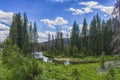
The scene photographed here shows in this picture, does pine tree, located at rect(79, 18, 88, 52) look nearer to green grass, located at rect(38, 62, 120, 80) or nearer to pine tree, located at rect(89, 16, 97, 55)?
pine tree, located at rect(89, 16, 97, 55)

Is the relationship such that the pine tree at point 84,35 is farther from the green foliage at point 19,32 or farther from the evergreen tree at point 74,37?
the green foliage at point 19,32

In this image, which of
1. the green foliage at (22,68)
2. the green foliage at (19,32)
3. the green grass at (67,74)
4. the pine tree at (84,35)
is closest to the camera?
the green foliage at (22,68)

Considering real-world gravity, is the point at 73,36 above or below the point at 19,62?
above

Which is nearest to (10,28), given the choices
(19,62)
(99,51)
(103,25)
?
A: (99,51)

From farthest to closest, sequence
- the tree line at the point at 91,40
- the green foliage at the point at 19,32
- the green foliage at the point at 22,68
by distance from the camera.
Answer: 1. the tree line at the point at 91,40
2. the green foliage at the point at 19,32
3. the green foliage at the point at 22,68

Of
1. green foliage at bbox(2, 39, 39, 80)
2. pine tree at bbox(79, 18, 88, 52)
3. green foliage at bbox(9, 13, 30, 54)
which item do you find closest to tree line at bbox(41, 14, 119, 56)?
pine tree at bbox(79, 18, 88, 52)

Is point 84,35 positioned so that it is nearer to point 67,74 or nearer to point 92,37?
point 92,37

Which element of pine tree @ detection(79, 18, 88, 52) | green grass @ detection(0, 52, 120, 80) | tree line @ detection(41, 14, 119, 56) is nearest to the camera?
green grass @ detection(0, 52, 120, 80)

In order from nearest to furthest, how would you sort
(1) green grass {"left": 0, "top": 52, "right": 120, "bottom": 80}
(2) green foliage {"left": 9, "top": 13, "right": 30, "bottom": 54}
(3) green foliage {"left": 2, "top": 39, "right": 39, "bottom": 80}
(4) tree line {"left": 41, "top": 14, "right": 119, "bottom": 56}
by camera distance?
(3) green foliage {"left": 2, "top": 39, "right": 39, "bottom": 80} < (1) green grass {"left": 0, "top": 52, "right": 120, "bottom": 80} < (2) green foliage {"left": 9, "top": 13, "right": 30, "bottom": 54} < (4) tree line {"left": 41, "top": 14, "right": 119, "bottom": 56}

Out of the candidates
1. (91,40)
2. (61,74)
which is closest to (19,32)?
(91,40)

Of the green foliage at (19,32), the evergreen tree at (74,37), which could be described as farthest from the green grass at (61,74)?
the evergreen tree at (74,37)

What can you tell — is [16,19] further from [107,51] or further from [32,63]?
[32,63]

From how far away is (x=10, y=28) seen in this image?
8100cm

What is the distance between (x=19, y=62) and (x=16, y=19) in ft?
205
